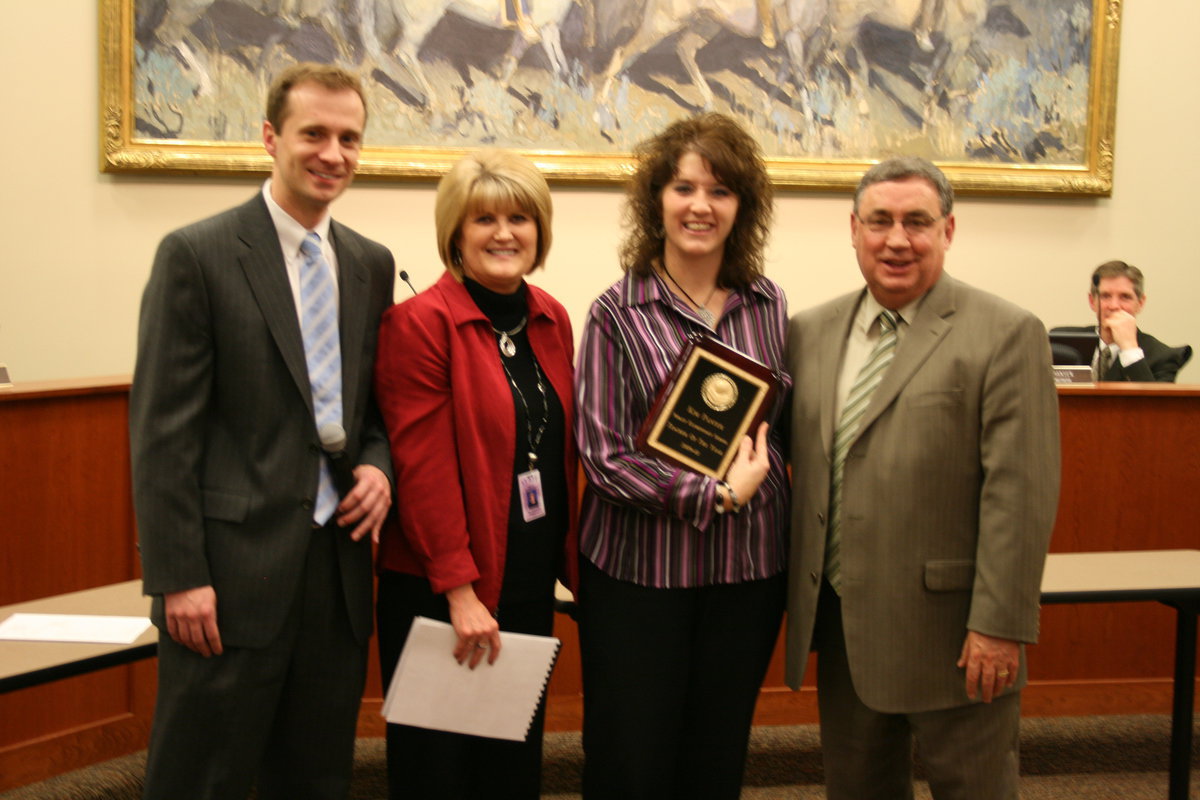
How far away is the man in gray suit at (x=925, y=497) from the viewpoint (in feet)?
6.39

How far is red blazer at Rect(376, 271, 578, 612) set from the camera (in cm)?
199

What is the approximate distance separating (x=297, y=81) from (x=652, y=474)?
1.02 metres

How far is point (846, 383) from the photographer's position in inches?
83.9

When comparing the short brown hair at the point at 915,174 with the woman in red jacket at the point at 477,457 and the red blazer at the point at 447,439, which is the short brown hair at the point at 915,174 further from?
the red blazer at the point at 447,439

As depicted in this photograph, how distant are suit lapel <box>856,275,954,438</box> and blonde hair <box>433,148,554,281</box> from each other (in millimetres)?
779

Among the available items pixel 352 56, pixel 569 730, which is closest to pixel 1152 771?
pixel 569 730

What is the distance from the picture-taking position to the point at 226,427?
187cm

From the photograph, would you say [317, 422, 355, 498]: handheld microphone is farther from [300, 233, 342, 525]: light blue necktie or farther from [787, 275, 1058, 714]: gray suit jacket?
[787, 275, 1058, 714]: gray suit jacket

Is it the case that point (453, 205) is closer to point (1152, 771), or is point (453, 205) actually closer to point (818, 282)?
point (1152, 771)

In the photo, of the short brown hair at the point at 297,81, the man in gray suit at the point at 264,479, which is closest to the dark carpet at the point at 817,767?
the man in gray suit at the point at 264,479

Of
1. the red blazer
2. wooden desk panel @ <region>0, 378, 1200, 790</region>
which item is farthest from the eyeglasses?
wooden desk panel @ <region>0, 378, 1200, 790</region>

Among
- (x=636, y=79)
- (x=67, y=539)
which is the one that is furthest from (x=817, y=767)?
(x=636, y=79)

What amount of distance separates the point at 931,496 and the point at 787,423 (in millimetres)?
366

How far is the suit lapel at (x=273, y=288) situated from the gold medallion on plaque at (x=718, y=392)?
0.77 m
